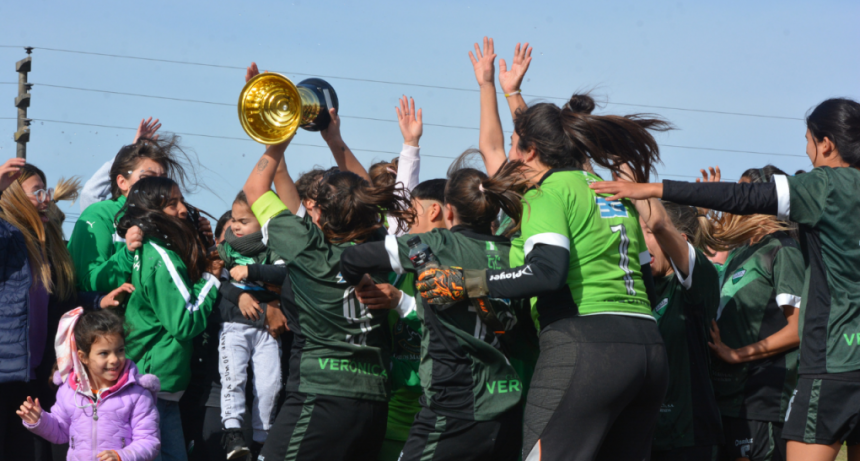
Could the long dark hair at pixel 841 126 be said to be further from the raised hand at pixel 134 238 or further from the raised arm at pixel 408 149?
the raised hand at pixel 134 238

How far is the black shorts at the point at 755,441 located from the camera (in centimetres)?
470

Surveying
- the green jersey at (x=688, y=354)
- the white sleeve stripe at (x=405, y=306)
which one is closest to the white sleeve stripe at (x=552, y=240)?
the white sleeve stripe at (x=405, y=306)

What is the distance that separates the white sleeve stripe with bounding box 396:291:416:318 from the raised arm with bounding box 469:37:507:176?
91 cm

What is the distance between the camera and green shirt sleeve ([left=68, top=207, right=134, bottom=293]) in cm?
496

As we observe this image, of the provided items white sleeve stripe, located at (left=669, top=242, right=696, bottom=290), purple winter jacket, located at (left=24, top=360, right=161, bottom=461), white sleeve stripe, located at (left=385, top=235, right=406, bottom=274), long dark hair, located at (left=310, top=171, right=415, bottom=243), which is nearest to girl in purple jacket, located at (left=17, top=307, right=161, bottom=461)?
purple winter jacket, located at (left=24, top=360, right=161, bottom=461)

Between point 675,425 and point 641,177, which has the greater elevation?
point 641,177

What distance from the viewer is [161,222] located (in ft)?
15.9

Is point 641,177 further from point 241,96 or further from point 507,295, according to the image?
point 241,96

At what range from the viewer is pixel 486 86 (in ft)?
16.6

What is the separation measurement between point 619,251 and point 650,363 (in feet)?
1.56

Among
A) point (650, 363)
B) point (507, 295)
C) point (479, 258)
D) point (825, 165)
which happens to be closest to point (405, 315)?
point (479, 258)

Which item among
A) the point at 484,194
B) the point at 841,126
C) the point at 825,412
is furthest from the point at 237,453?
the point at 841,126

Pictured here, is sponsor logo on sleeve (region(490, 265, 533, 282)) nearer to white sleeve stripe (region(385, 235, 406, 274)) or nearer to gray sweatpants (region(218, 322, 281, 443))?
white sleeve stripe (region(385, 235, 406, 274))

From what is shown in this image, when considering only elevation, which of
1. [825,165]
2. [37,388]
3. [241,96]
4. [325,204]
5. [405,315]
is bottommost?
[37,388]
